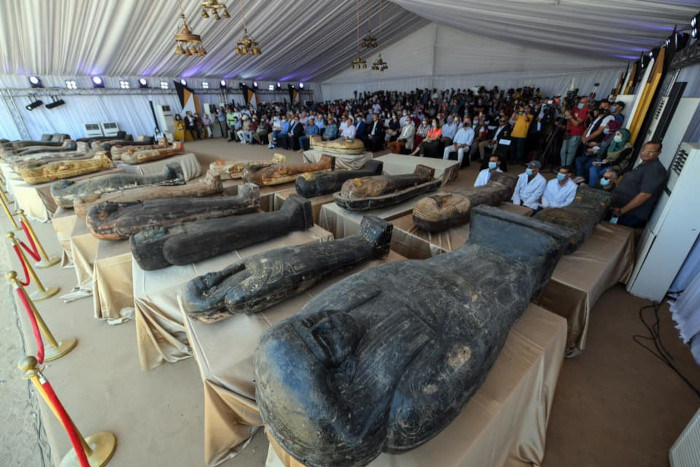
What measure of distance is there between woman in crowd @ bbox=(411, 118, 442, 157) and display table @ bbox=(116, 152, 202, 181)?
19.2 ft

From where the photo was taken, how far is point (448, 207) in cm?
317

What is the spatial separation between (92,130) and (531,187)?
1709 cm

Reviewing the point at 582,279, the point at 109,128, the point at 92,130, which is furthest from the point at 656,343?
the point at 92,130

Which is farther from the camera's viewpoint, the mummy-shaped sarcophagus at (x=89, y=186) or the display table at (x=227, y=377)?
the mummy-shaped sarcophagus at (x=89, y=186)

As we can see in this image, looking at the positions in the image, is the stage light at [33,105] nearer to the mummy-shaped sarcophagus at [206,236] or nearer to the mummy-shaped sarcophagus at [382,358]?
the mummy-shaped sarcophagus at [206,236]

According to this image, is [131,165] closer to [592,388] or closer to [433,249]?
[433,249]

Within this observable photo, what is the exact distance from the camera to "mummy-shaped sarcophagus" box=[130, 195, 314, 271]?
2436 mm

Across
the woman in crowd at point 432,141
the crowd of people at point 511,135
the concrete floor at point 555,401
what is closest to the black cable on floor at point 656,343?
the concrete floor at point 555,401

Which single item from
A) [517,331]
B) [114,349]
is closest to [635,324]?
[517,331]

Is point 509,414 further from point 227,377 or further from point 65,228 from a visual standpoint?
point 65,228

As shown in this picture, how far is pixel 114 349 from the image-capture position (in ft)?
8.89

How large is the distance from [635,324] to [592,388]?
116cm

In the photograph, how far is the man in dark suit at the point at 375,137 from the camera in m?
9.78

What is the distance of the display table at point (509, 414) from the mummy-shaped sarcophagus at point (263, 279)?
845 mm
